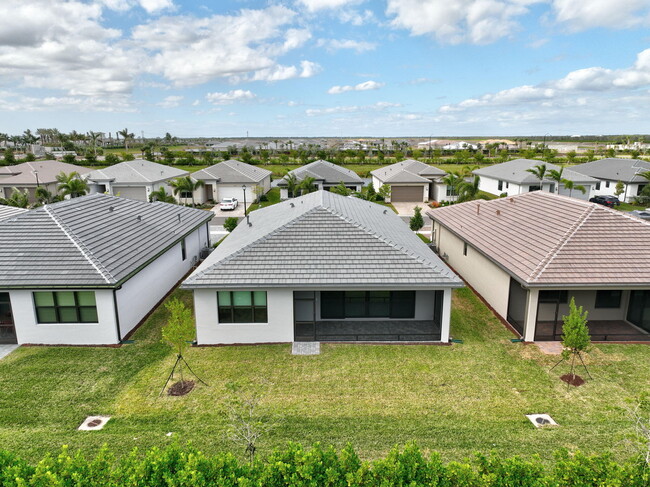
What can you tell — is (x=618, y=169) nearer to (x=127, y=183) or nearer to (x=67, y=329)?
(x=127, y=183)

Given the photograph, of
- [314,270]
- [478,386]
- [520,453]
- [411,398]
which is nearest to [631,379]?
[478,386]

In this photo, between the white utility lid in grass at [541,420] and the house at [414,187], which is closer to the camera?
the white utility lid in grass at [541,420]

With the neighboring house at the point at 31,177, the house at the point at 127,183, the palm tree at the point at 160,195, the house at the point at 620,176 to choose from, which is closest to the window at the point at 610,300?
the palm tree at the point at 160,195

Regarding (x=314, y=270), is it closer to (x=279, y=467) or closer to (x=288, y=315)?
(x=288, y=315)

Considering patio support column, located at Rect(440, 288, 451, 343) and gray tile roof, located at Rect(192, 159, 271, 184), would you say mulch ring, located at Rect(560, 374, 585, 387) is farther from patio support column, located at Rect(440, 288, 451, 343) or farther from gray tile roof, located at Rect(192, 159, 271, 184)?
gray tile roof, located at Rect(192, 159, 271, 184)

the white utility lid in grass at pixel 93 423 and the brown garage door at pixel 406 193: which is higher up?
the brown garage door at pixel 406 193

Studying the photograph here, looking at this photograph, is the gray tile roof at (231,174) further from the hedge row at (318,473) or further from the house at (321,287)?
the hedge row at (318,473)
